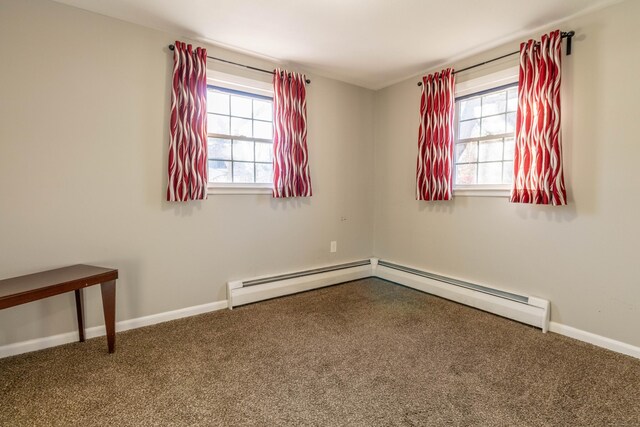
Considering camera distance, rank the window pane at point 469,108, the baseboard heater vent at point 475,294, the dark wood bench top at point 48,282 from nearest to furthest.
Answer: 1. the dark wood bench top at point 48,282
2. the baseboard heater vent at point 475,294
3. the window pane at point 469,108

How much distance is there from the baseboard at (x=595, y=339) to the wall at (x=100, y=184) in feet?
8.13

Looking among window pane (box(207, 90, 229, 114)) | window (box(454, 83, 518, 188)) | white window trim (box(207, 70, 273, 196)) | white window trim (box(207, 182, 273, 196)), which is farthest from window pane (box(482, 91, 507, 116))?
window pane (box(207, 90, 229, 114))

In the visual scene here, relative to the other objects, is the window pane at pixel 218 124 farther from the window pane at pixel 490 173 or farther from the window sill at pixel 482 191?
the window pane at pixel 490 173

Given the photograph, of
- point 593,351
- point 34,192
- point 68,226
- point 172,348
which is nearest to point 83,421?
point 172,348

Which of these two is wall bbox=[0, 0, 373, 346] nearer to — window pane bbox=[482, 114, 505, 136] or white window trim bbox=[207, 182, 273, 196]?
white window trim bbox=[207, 182, 273, 196]

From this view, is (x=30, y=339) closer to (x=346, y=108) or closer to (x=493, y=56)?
(x=346, y=108)

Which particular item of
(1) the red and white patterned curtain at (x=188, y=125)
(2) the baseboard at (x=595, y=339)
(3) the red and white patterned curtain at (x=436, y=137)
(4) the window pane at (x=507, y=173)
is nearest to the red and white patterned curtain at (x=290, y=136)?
(1) the red and white patterned curtain at (x=188, y=125)

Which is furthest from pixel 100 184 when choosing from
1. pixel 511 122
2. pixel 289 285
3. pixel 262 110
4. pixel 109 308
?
pixel 511 122

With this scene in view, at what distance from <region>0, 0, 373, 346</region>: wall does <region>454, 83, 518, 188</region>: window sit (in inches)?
75.1

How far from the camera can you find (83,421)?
58.4 inches

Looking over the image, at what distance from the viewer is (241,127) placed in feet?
10.0

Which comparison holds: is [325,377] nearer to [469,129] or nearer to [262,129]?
[262,129]

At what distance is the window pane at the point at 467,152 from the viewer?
3.07m

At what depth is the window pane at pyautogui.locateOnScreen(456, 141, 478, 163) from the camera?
3.07 metres
